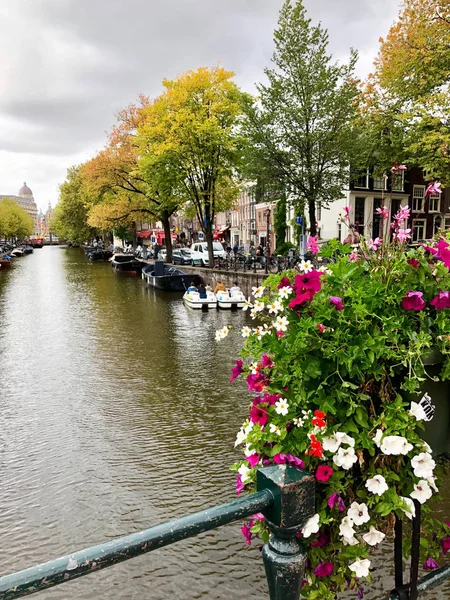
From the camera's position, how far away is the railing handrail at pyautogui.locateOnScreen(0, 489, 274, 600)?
1000 mm

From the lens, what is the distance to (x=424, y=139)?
50.1 feet

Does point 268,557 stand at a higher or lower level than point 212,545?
higher

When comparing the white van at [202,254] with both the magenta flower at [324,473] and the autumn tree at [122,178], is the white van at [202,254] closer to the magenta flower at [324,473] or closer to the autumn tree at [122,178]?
the autumn tree at [122,178]

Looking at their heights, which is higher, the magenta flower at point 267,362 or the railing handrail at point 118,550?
the magenta flower at point 267,362

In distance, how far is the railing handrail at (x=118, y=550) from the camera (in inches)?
39.4

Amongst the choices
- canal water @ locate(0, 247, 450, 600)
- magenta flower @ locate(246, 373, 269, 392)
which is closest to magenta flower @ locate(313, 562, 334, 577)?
magenta flower @ locate(246, 373, 269, 392)

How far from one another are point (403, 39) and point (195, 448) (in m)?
19.7

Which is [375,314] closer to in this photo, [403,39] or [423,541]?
[423,541]

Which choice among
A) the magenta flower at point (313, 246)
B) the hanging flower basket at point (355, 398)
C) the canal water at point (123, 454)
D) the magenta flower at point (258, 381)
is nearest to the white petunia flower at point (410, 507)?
the hanging flower basket at point (355, 398)

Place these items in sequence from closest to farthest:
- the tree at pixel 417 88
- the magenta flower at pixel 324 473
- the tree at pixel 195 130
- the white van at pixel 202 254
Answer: the magenta flower at pixel 324 473
the tree at pixel 417 88
the tree at pixel 195 130
the white van at pixel 202 254

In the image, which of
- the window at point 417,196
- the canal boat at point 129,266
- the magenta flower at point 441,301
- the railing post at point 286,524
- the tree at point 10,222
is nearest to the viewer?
the railing post at point 286,524

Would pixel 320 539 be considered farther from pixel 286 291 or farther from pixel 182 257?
pixel 182 257

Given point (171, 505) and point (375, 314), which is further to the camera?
point (171, 505)

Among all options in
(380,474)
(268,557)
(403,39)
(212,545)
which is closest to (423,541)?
(380,474)
